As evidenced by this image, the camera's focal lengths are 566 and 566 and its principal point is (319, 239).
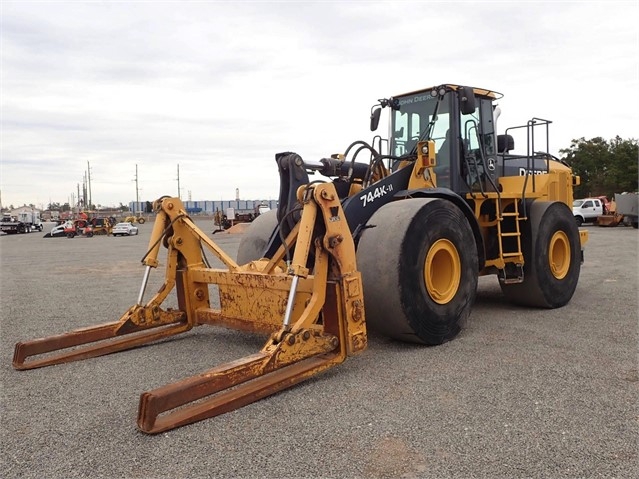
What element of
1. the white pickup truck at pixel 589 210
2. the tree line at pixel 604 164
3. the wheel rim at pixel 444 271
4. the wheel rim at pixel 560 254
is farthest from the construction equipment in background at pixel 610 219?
the wheel rim at pixel 444 271

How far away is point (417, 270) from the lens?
5.07 meters

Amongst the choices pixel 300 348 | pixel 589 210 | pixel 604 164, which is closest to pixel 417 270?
pixel 300 348

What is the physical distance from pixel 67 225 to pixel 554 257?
38.3m

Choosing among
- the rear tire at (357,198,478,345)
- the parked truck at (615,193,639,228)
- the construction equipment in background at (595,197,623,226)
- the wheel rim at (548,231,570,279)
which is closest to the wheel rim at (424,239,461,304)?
the rear tire at (357,198,478,345)

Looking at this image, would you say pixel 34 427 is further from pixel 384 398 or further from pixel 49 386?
pixel 384 398

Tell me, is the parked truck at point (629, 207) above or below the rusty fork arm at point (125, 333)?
above

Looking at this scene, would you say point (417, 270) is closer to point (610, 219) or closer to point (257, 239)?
point (257, 239)

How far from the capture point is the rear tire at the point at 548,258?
278 inches

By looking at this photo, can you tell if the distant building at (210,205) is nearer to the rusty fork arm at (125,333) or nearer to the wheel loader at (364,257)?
the wheel loader at (364,257)

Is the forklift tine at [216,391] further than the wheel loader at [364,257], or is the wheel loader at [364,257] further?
the wheel loader at [364,257]

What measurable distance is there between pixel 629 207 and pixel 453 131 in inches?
1049

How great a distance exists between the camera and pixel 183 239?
5934 millimetres

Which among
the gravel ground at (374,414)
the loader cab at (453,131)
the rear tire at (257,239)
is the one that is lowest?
the gravel ground at (374,414)

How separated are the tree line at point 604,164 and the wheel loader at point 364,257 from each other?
3725 cm
